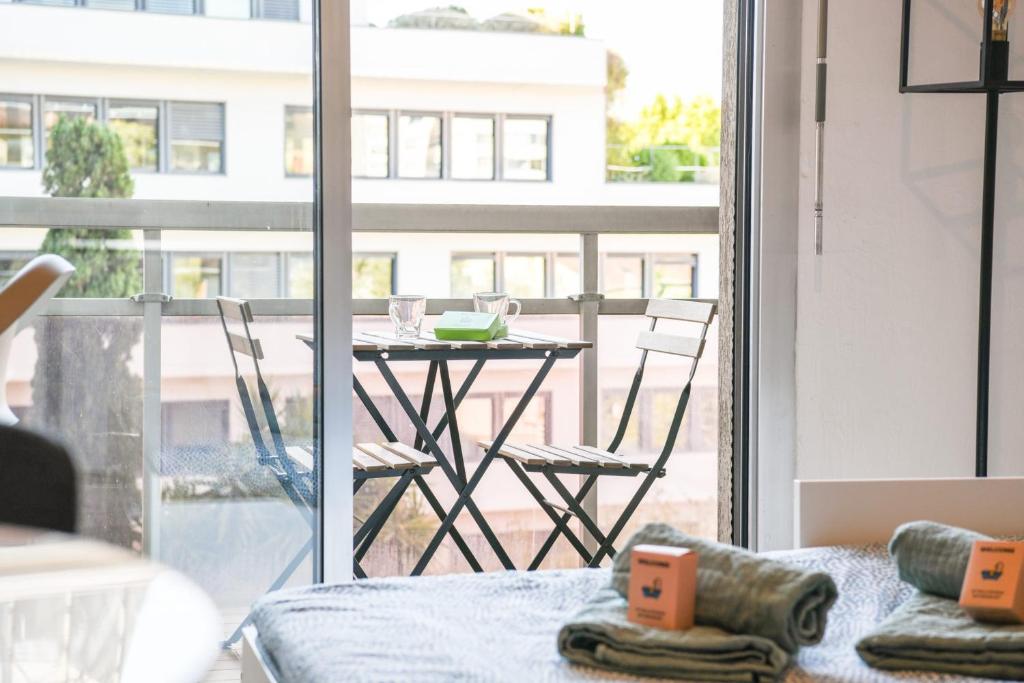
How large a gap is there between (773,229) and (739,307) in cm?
22

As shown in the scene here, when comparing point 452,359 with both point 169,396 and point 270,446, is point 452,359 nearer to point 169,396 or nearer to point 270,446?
point 270,446

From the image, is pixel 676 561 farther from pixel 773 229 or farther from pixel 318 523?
pixel 773 229

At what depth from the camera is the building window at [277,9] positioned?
2471 millimetres

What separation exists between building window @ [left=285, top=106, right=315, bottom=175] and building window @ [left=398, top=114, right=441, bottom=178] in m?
4.16

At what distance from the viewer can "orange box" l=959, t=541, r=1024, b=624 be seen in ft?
4.90

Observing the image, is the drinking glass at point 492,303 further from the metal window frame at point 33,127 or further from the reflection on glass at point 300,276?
the metal window frame at point 33,127

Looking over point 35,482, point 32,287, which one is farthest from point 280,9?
point 35,482

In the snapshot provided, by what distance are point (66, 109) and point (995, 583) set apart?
1836mm

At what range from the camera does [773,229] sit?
293cm

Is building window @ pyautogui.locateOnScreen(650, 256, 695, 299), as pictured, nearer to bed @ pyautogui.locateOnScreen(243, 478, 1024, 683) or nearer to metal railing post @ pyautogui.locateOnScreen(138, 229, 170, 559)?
metal railing post @ pyautogui.locateOnScreen(138, 229, 170, 559)

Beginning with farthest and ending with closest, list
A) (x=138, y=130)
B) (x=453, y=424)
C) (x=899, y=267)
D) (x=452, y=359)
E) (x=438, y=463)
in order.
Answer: (x=453, y=424) < (x=438, y=463) < (x=452, y=359) < (x=899, y=267) < (x=138, y=130)

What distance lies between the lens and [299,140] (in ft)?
8.36

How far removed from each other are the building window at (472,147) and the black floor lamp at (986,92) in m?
3.83

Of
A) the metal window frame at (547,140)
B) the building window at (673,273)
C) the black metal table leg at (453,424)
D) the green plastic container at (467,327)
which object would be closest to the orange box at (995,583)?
the green plastic container at (467,327)
